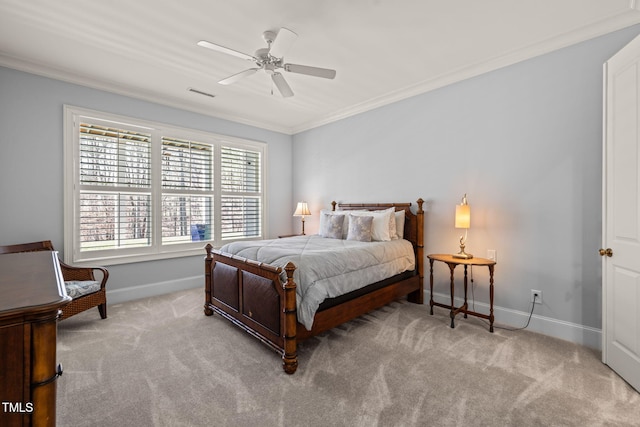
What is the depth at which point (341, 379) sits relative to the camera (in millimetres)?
2080

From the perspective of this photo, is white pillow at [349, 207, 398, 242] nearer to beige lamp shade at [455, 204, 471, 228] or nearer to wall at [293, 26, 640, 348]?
wall at [293, 26, 640, 348]

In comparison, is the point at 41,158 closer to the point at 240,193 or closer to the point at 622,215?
the point at 240,193

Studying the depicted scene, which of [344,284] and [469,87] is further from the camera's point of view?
[469,87]

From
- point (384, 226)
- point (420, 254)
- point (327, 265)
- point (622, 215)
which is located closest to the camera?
point (622, 215)

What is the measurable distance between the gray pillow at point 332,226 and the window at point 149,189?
175 cm

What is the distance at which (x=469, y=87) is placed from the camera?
3.31m

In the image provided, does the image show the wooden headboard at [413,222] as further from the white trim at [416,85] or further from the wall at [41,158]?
the wall at [41,158]

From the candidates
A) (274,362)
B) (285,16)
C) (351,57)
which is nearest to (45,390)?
(274,362)

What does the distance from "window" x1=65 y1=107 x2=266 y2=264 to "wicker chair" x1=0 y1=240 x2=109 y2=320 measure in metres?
0.31

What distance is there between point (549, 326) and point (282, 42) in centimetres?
354

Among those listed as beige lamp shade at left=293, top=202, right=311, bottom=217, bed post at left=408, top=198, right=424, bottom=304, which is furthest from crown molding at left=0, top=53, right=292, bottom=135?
bed post at left=408, top=198, right=424, bottom=304

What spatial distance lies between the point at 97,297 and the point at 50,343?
2.72m

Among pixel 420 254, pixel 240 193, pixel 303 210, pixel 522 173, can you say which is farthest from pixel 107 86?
pixel 522 173

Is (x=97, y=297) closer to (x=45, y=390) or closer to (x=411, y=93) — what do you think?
(x=45, y=390)
